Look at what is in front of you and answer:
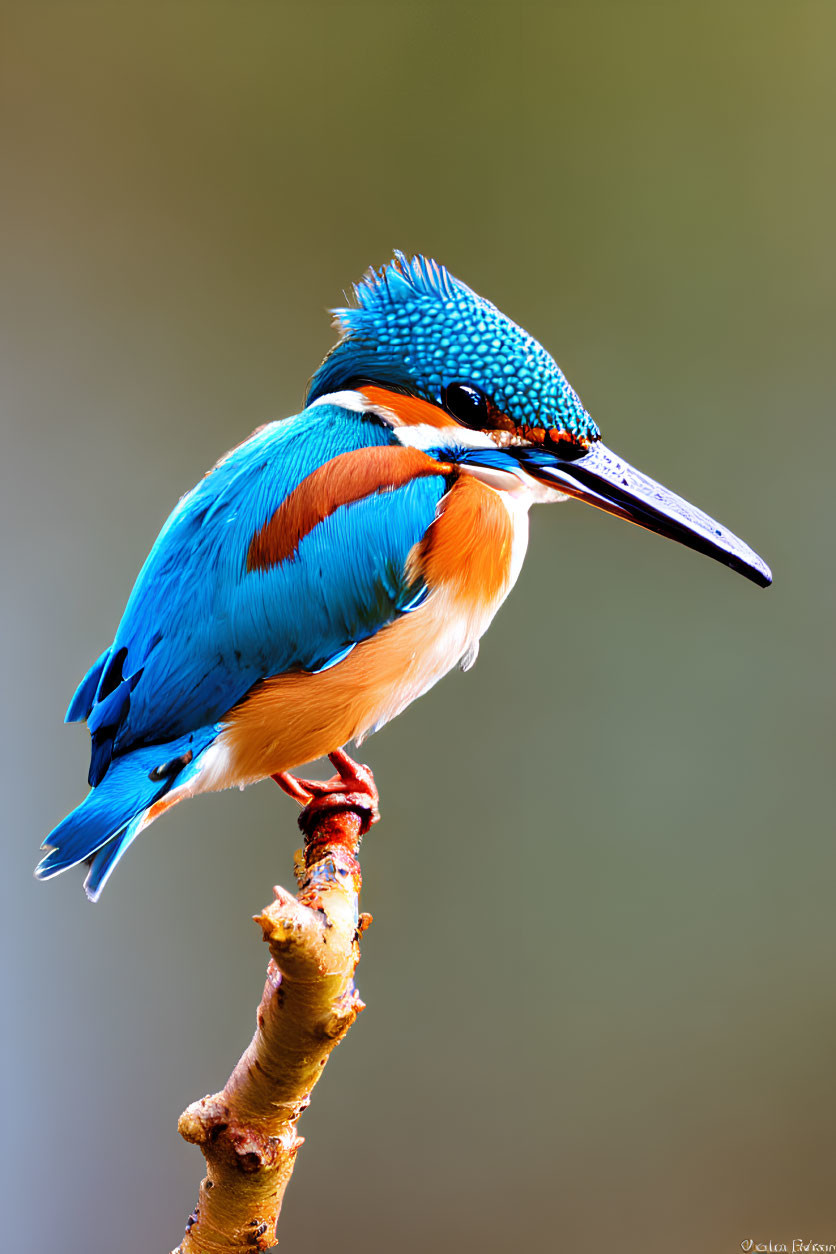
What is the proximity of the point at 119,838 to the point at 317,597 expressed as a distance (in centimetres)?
21

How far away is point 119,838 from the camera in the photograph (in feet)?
2.20

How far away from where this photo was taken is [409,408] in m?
0.75

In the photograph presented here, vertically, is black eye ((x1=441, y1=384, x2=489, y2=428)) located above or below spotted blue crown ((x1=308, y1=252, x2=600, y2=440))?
below

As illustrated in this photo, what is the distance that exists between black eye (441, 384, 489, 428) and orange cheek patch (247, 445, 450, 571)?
0.15 feet

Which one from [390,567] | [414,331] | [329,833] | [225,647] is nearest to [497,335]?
[414,331]

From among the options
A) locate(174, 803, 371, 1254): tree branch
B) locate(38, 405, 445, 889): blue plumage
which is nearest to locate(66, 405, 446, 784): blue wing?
locate(38, 405, 445, 889): blue plumage

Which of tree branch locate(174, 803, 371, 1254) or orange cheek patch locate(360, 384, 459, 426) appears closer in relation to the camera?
tree branch locate(174, 803, 371, 1254)

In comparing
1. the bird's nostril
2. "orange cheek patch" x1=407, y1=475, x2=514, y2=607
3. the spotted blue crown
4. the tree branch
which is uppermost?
the spotted blue crown

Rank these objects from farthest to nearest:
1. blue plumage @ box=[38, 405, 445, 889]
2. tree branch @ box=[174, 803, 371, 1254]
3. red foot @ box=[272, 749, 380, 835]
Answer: red foot @ box=[272, 749, 380, 835] < blue plumage @ box=[38, 405, 445, 889] < tree branch @ box=[174, 803, 371, 1254]

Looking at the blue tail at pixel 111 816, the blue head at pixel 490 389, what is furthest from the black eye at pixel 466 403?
the blue tail at pixel 111 816

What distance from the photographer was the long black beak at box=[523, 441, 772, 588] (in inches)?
29.7

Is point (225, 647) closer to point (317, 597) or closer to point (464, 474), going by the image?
point (317, 597)

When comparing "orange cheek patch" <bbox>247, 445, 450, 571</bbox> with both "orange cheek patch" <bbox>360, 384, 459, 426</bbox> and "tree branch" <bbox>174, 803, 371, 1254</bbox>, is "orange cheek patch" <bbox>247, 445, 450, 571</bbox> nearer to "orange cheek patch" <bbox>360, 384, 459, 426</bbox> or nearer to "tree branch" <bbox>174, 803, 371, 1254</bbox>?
"orange cheek patch" <bbox>360, 384, 459, 426</bbox>

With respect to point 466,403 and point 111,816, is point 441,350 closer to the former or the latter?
point 466,403
